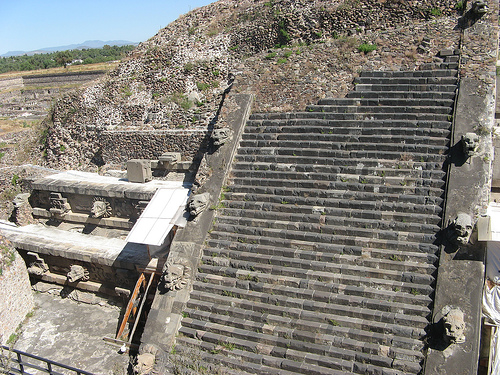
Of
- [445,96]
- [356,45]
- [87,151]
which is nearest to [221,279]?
[445,96]

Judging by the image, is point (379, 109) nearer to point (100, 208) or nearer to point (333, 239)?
point (333, 239)

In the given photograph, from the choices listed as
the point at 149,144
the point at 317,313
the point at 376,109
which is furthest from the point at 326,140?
the point at 149,144

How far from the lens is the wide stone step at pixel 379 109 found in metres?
9.70

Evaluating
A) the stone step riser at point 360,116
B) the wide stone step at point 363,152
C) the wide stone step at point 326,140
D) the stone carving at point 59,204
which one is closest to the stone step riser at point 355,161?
the wide stone step at point 363,152

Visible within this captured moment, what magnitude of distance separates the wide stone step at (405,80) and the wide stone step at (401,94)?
31 cm

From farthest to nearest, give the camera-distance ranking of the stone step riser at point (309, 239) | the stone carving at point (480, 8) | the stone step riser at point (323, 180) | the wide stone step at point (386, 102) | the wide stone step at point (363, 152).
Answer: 1. the stone carving at point (480, 8)
2. the wide stone step at point (386, 102)
3. the wide stone step at point (363, 152)
4. the stone step riser at point (323, 180)
5. the stone step riser at point (309, 239)

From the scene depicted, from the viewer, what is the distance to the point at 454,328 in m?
6.39

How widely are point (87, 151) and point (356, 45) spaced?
12555 millimetres

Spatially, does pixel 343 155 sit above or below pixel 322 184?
above

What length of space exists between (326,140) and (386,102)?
196 cm

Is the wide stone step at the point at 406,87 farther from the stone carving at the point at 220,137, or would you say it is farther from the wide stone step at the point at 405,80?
the stone carving at the point at 220,137

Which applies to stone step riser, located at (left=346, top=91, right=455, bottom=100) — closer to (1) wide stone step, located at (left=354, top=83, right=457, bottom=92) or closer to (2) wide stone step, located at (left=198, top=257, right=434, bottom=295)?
(1) wide stone step, located at (left=354, top=83, right=457, bottom=92)

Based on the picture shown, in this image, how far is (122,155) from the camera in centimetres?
1650

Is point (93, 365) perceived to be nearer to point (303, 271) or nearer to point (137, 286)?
point (137, 286)
